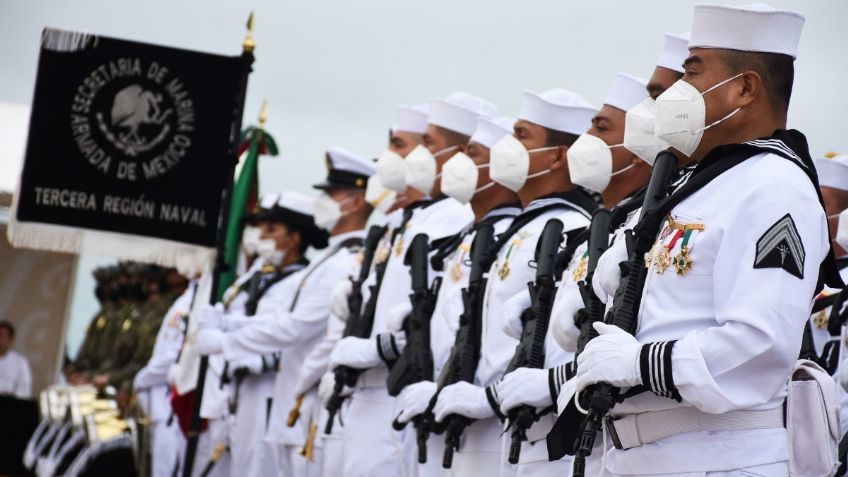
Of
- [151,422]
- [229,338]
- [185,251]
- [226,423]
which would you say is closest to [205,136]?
[185,251]

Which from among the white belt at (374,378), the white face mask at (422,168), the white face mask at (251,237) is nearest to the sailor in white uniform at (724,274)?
the white belt at (374,378)

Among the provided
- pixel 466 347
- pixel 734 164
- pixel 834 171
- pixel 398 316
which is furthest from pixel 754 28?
pixel 398 316

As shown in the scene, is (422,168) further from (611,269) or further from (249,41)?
(611,269)

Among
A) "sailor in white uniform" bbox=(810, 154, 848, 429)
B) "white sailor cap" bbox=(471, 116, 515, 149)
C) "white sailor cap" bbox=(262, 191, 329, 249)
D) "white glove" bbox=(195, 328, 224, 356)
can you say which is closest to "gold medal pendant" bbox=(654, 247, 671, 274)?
"sailor in white uniform" bbox=(810, 154, 848, 429)

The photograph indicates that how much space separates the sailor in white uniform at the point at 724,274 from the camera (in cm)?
360

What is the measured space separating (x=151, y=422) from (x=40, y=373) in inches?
176

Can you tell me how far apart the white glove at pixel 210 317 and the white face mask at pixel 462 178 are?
369cm

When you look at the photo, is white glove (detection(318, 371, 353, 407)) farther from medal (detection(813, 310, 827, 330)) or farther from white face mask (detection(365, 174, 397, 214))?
medal (detection(813, 310, 827, 330))

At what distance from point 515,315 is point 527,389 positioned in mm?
540

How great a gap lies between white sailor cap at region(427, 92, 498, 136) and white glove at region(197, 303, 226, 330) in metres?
3.05

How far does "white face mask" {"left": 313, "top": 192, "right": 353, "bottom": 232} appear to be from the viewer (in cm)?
1021

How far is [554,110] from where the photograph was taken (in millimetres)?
6398

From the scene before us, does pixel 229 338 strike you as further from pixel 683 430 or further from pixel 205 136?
pixel 683 430

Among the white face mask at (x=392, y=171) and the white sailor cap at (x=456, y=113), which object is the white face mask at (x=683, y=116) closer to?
the white sailor cap at (x=456, y=113)
